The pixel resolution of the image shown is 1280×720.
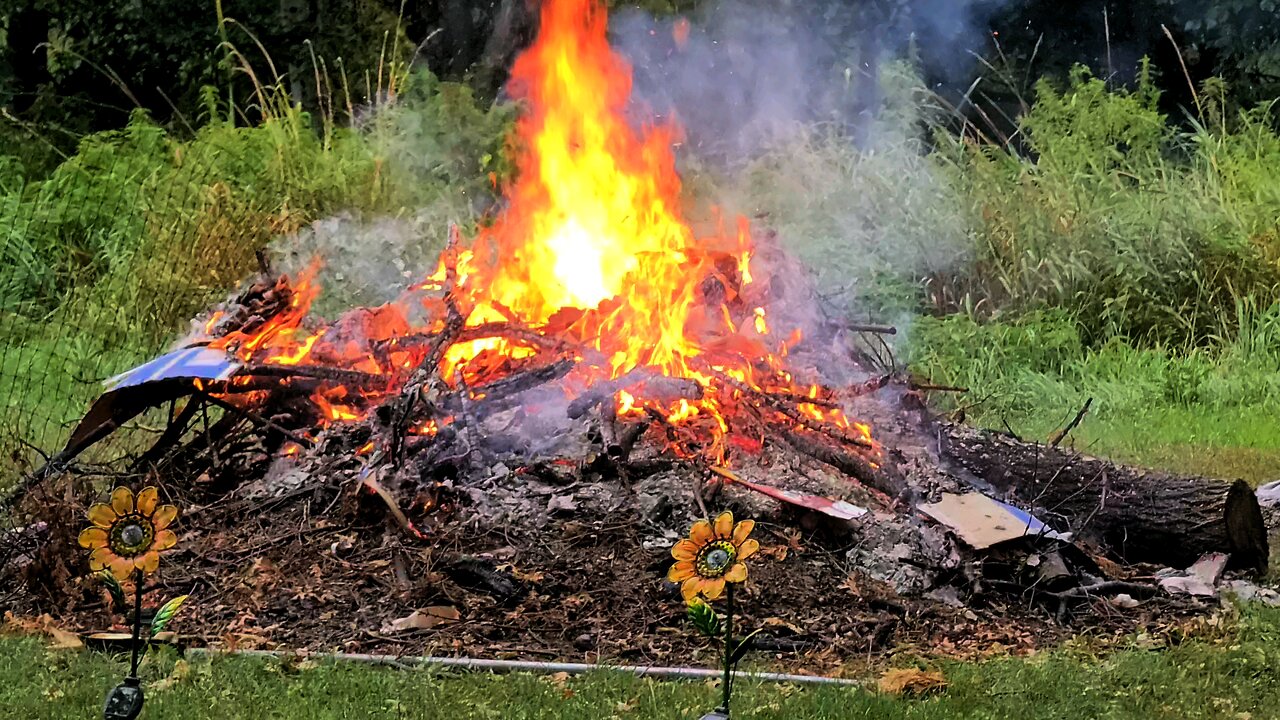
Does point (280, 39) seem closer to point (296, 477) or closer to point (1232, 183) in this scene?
point (1232, 183)

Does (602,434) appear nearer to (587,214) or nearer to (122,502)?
(587,214)

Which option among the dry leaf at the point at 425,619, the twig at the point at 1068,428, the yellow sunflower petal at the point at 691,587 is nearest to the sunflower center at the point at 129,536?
the dry leaf at the point at 425,619

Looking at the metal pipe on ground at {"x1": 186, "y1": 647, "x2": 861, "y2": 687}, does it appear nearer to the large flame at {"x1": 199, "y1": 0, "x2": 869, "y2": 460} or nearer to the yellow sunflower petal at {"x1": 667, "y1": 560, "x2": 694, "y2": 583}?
the yellow sunflower petal at {"x1": 667, "y1": 560, "x2": 694, "y2": 583}

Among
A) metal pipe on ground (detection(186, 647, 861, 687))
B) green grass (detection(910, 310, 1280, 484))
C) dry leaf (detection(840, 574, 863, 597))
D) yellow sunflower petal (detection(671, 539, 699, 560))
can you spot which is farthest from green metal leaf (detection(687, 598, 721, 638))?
green grass (detection(910, 310, 1280, 484))

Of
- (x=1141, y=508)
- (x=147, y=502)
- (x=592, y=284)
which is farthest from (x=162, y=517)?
(x=1141, y=508)

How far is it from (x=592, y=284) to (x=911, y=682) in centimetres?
301

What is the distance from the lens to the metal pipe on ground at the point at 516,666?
158 inches

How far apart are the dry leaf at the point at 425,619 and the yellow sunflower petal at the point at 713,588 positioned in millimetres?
1500

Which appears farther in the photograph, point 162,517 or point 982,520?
point 982,520

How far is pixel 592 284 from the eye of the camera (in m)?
6.44

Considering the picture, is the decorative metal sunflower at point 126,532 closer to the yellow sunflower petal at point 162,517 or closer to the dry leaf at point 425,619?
the yellow sunflower petal at point 162,517

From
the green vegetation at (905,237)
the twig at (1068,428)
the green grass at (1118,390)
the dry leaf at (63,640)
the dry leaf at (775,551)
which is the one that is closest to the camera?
the dry leaf at (63,640)

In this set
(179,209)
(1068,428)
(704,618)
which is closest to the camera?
(704,618)

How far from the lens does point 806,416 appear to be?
18.7 feet
